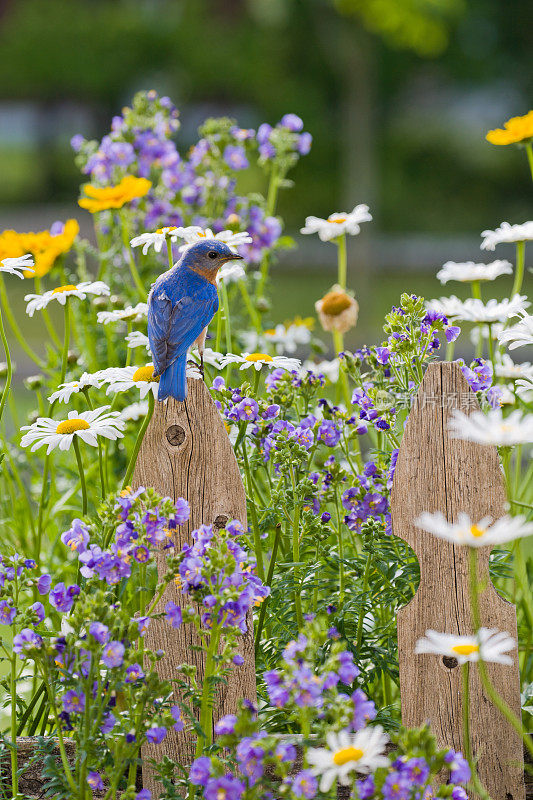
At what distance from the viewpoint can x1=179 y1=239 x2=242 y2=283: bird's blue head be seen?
169 centimetres

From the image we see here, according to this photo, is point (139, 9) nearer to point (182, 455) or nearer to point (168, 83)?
point (168, 83)

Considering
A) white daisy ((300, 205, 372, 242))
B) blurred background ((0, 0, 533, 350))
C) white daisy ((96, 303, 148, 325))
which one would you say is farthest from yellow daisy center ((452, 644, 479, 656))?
blurred background ((0, 0, 533, 350))

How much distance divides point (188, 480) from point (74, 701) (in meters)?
0.45

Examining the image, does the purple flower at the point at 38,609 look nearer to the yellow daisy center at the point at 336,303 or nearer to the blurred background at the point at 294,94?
the yellow daisy center at the point at 336,303

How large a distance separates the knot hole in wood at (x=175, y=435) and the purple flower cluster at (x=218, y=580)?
34 cm

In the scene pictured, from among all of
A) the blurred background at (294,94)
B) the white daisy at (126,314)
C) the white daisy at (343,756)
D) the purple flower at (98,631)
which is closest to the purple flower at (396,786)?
the white daisy at (343,756)

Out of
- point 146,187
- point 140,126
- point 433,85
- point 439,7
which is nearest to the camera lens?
point 146,187

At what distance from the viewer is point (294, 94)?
14.9 meters

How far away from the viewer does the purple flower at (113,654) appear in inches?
51.3

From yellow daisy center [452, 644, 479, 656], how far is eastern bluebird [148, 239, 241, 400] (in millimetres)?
598

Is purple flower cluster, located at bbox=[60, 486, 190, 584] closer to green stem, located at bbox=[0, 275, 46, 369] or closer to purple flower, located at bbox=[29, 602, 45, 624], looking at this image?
purple flower, located at bbox=[29, 602, 45, 624]

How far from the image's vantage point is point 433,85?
60.6ft

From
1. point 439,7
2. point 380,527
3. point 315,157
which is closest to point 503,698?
point 380,527

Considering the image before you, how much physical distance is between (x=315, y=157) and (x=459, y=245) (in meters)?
3.36
